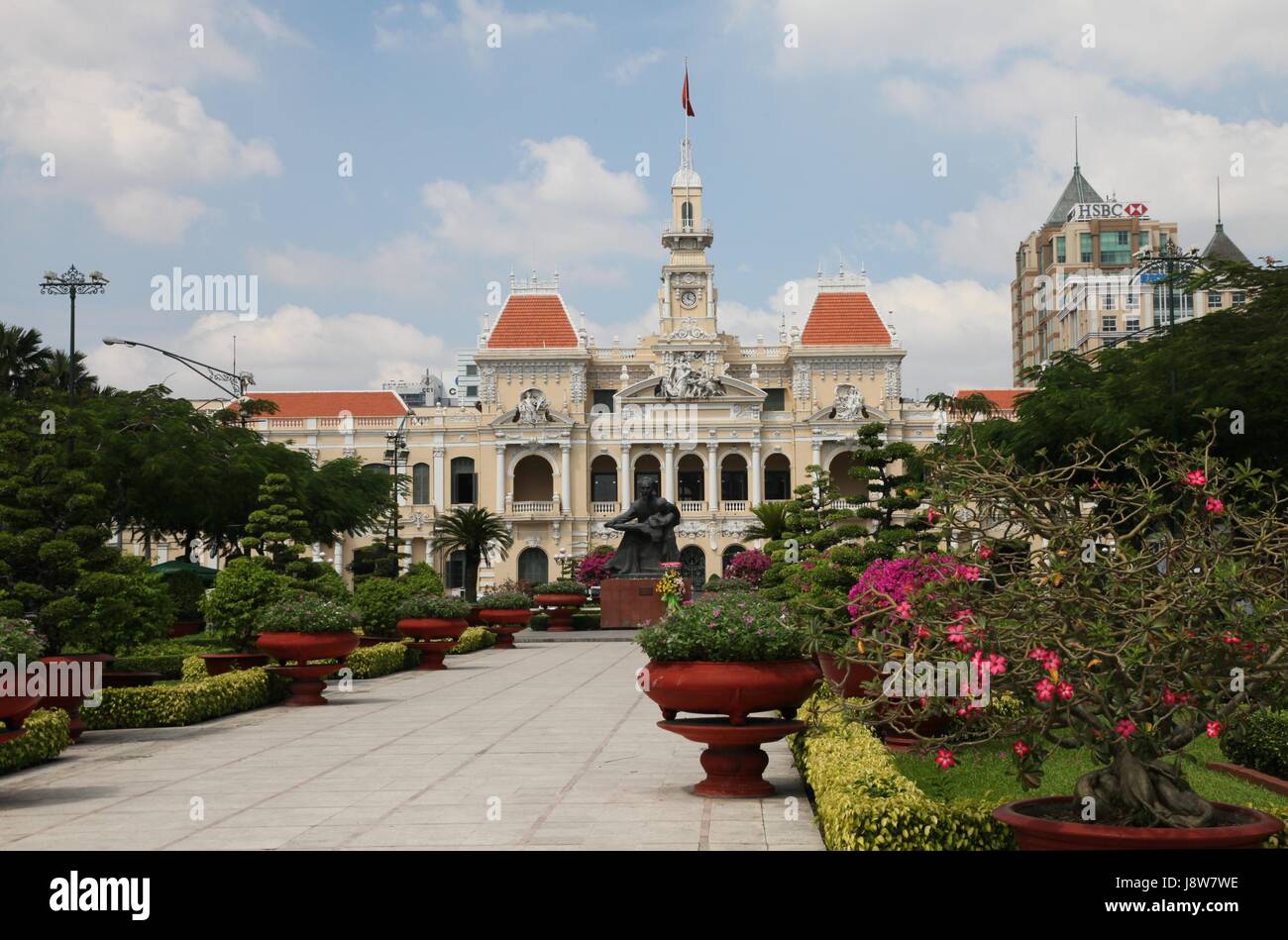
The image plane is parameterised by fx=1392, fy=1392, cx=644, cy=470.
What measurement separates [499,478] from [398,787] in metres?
58.8

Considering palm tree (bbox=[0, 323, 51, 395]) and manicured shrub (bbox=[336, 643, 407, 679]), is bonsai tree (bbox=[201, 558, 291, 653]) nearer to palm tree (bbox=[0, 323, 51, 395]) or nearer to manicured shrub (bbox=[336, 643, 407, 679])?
manicured shrub (bbox=[336, 643, 407, 679])

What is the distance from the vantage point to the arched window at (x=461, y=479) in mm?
70250

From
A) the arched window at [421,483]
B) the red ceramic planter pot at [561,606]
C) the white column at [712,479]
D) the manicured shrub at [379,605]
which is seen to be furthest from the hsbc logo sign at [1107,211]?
the manicured shrub at [379,605]

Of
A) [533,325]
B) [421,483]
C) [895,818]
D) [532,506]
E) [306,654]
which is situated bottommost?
[895,818]

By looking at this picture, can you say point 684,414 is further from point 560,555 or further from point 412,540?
point 412,540

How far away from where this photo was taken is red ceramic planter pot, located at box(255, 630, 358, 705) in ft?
56.8

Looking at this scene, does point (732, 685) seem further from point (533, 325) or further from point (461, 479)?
point (533, 325)

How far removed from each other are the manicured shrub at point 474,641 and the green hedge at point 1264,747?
20212 mm

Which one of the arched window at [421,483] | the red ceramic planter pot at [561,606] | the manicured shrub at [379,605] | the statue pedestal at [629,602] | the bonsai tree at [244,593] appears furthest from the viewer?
the arched window at [421,483]

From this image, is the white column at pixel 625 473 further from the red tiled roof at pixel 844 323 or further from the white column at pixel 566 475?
the red tiled roof at pixel 844 323

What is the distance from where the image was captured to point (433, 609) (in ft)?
81.7

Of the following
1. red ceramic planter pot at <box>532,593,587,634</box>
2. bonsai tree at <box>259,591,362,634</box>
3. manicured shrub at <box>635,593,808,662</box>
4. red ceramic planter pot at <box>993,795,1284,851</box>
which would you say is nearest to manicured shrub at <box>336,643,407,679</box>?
bonsai tree at <box>259,591,362,634</box>

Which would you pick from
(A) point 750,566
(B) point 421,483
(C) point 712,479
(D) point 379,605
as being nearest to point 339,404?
(B) point 421,483

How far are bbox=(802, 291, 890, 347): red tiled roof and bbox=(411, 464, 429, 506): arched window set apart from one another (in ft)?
66.8
